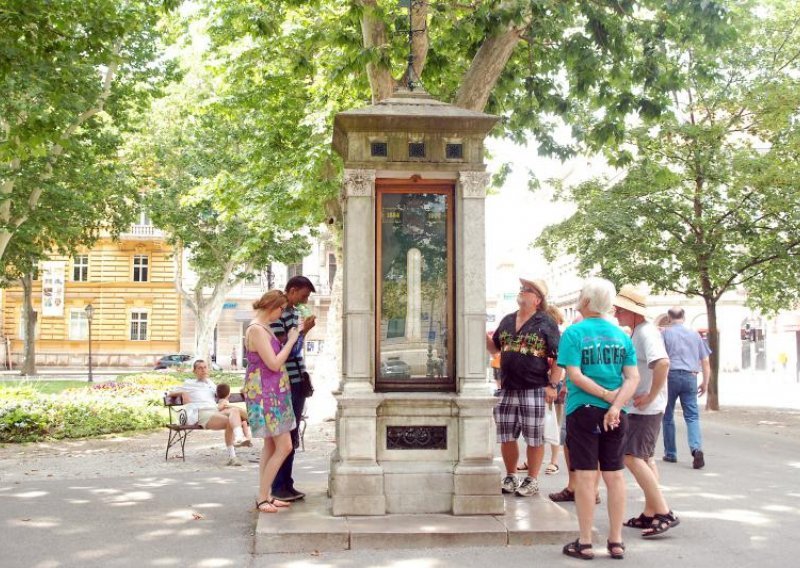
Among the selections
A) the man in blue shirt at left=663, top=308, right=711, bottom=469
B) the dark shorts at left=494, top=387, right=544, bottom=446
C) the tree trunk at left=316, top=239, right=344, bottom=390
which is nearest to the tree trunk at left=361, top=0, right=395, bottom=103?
the man in blue shirt at left=663, top=308, right=711, bottom=469

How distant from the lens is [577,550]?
5875 millimetres

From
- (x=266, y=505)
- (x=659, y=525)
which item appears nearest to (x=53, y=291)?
(x=266, y=505)

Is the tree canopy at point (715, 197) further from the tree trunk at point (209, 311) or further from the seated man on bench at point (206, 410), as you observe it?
the tree trunk at point (209, 311)

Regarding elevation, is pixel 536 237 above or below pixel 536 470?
above

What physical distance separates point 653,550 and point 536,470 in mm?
1840

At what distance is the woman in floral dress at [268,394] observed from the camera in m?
7.02

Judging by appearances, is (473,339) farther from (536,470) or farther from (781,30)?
(781,30)

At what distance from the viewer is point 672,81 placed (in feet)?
41.3

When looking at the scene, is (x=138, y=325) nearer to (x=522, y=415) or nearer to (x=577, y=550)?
(x=522, y=415)

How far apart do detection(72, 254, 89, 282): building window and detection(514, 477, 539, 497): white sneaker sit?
49.6 m

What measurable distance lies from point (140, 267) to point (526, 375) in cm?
4878

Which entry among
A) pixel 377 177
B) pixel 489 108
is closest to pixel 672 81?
pixel 489 108

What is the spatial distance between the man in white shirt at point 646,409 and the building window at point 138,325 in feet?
160

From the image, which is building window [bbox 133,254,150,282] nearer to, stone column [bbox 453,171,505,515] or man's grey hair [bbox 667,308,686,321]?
man's grey hair [bbox 667,308,686,321]
